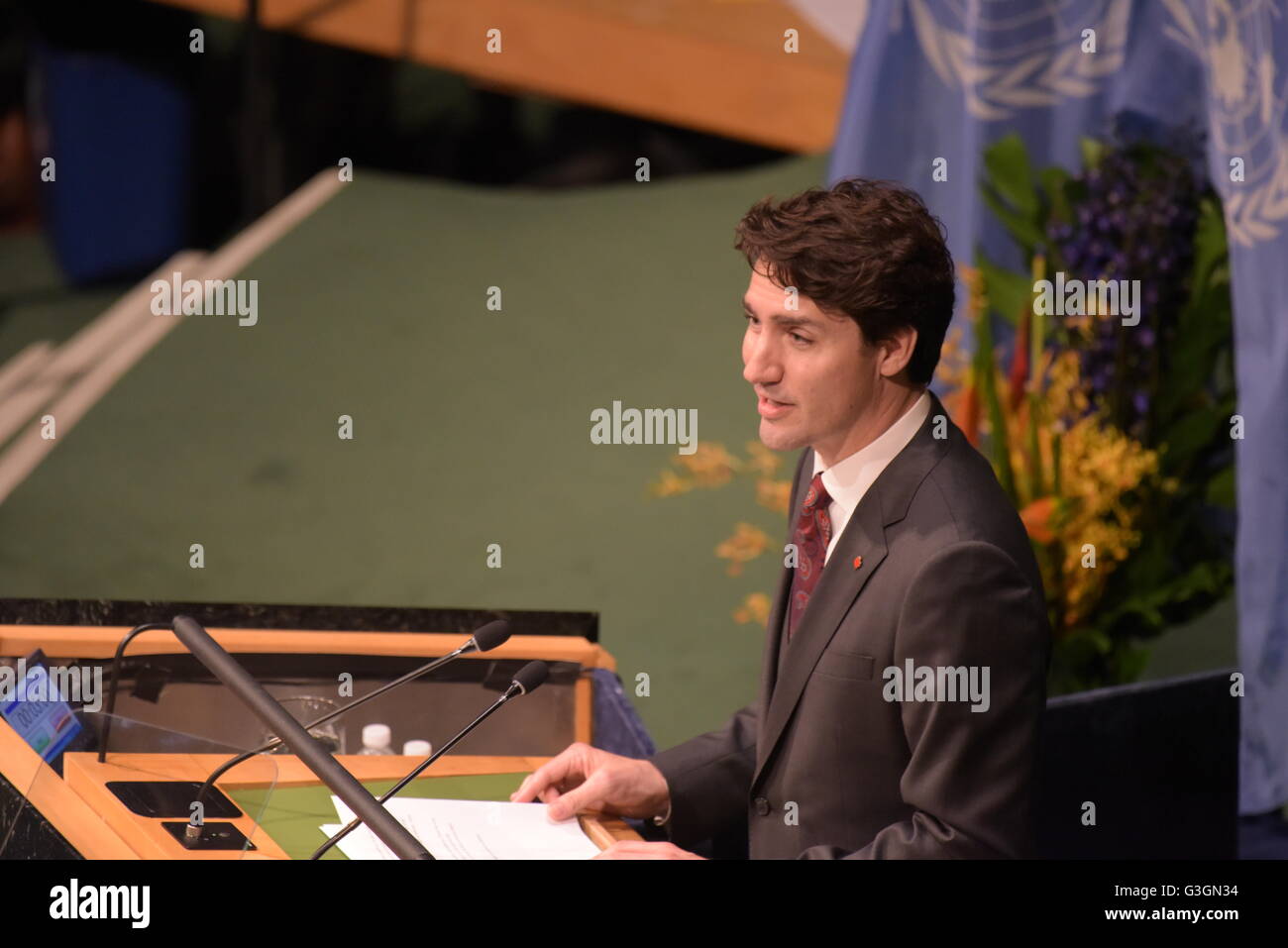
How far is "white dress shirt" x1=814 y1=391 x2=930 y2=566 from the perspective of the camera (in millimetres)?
1889

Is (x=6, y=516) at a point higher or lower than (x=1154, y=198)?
lower

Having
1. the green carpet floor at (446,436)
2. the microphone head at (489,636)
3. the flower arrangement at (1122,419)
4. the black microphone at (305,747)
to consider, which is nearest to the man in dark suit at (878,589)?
the microphone head at (489,636)

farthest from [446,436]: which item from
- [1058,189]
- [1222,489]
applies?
[1222,489]

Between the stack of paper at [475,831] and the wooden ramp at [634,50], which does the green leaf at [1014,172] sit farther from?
the stack of paper at [475,831]

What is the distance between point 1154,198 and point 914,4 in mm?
849

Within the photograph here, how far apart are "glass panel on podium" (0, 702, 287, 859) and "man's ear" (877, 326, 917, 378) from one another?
0.81 meters

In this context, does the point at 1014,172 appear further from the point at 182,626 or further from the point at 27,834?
the point at 27,834

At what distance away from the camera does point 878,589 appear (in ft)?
5.94

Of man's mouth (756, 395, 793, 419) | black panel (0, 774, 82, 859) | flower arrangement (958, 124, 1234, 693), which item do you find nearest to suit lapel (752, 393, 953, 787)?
man's mouth (756, 395, 793, 419)

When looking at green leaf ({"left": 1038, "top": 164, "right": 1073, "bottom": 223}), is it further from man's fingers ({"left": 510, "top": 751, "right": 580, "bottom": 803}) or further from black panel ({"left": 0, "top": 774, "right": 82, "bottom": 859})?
black panel ({"left": 0, "top": 774, "right": 82, "bottom": 859})

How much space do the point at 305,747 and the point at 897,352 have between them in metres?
0.76
